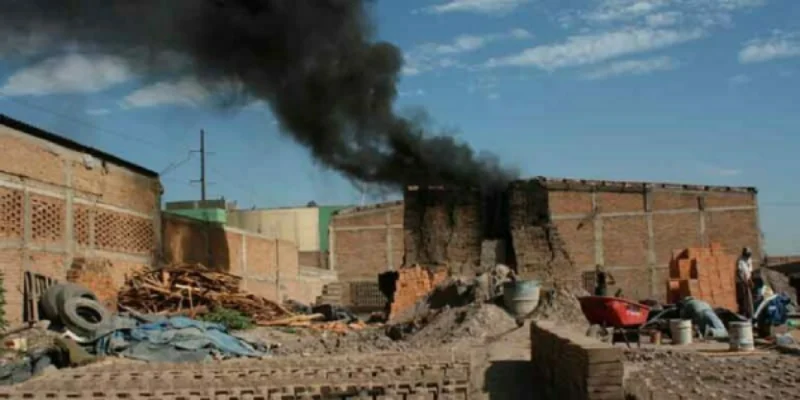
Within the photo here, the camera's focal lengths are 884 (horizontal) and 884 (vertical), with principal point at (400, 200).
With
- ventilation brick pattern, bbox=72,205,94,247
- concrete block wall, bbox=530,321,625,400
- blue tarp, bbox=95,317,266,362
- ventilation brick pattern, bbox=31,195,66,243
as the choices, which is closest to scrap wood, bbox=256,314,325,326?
ventilation brick pattern, bbox=72,205,94,247

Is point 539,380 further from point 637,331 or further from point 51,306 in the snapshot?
point 51,306

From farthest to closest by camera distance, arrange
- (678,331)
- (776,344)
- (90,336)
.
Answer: (90,336) < (678,331) < (776,344)

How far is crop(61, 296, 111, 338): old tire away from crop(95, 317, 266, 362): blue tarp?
1.31 meters

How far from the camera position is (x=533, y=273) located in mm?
24562

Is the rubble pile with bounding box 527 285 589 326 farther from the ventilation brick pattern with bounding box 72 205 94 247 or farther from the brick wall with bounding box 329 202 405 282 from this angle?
the brick wall with bounding box 329 202 405 282

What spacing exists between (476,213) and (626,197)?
913 cm

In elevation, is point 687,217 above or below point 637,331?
above

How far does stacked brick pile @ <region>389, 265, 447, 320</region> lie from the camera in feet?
78.5

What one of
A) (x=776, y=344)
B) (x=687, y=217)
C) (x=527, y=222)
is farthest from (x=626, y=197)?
(x=776, y=344)

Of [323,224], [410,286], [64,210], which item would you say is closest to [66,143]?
[64,210]

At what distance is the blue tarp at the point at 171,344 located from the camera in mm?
13984

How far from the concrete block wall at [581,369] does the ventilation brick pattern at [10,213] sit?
11.1 meters

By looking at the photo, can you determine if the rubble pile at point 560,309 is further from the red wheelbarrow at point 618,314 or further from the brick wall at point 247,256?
the brick wall at point 247,256

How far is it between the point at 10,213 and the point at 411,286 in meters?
11.2
